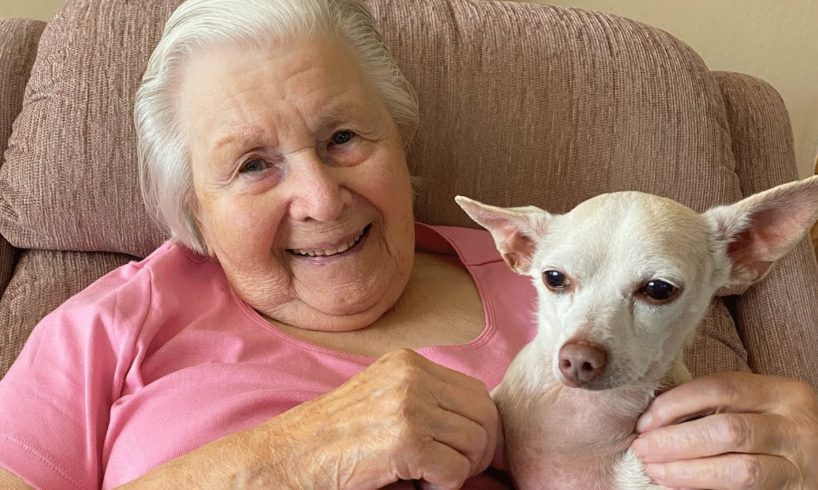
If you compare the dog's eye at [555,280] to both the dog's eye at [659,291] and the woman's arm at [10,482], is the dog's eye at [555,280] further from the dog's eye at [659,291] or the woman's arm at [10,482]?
the woman's arm at [10,482]

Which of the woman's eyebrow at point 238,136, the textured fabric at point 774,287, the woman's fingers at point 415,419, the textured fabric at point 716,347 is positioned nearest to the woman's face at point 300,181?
the woman's eyebrow at point 238,136

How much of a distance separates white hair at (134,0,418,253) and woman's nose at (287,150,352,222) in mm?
206

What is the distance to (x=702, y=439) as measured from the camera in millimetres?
984

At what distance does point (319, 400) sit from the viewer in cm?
105

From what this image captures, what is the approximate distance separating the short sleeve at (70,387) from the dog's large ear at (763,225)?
0.88 m

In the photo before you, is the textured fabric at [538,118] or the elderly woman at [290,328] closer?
the elderly woman at [290,328]

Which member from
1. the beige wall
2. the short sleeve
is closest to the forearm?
the short sleeve

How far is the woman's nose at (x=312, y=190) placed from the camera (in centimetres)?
122

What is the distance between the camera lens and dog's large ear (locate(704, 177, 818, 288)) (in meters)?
0.93

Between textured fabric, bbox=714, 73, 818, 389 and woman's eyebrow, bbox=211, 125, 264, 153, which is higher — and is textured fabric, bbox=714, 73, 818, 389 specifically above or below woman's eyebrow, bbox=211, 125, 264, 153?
below

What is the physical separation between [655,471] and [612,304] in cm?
24

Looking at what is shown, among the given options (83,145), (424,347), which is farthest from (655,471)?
(83,145)

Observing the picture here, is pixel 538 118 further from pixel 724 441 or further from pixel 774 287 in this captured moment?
pixel 724 441

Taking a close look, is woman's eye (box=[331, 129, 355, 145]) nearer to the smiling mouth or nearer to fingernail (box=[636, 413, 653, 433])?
the smiling mouth
